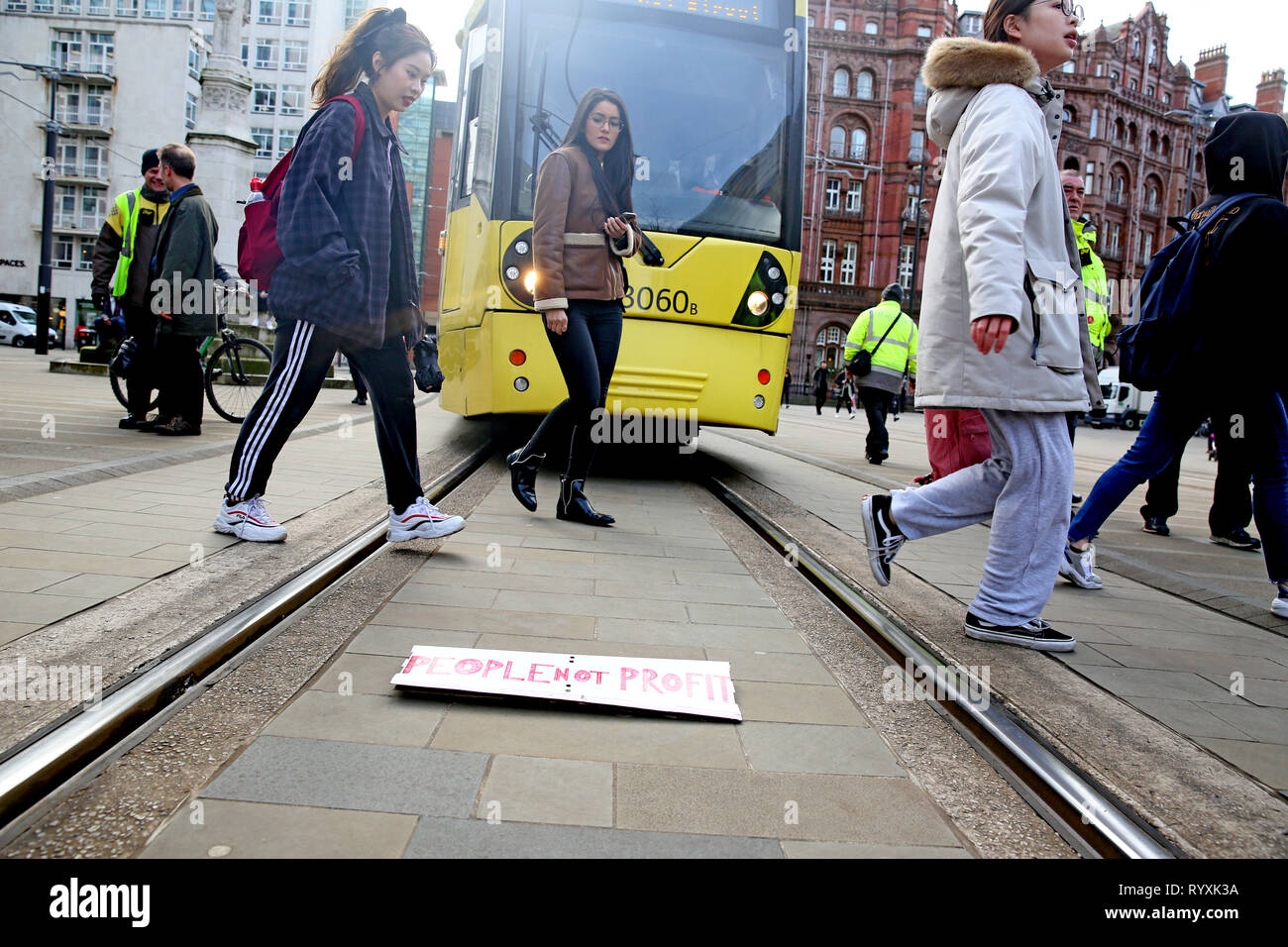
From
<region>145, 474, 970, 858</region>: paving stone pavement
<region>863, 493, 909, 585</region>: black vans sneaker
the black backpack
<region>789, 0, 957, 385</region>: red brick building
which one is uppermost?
<region>789, 0, 957, 385</region>: red brick building

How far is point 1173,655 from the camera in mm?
3650

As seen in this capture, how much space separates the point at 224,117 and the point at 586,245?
612 inches

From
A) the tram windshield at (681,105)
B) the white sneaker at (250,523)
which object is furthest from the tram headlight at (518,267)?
the white sneaker at (250,523)

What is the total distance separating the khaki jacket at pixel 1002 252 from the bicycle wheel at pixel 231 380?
7.18 meters

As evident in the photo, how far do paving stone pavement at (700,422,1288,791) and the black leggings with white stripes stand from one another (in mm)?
2404

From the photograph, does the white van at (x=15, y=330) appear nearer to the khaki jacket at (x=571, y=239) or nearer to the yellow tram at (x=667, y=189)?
the yellow tram at (x=667, y=189)

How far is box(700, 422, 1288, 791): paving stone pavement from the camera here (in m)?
2.82

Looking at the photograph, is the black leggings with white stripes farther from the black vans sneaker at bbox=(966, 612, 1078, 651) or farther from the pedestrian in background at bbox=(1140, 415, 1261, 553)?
the pedestrian in background at bbox=(1140, 415, 1261, 553)

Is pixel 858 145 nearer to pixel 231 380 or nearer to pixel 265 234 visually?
pixel 231 380

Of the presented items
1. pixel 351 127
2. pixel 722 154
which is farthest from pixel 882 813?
pixel 722 154

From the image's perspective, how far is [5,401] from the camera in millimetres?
10664

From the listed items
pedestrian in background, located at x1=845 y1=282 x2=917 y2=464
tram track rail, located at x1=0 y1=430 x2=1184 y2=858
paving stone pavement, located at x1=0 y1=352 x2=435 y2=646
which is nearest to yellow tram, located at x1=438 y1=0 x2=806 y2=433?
Result: paving stone pavement, located at x1=0 y1=352 x2=435 y2=646

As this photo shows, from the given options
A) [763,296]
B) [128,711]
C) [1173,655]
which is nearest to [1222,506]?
[763,296]
